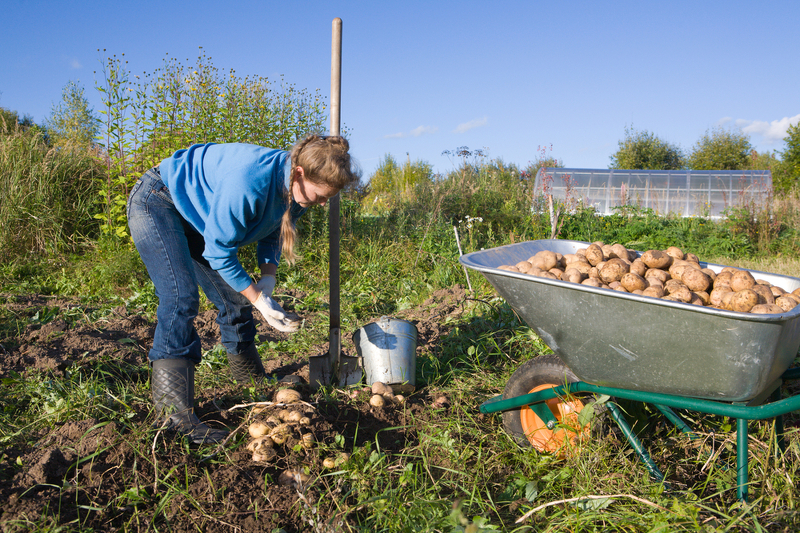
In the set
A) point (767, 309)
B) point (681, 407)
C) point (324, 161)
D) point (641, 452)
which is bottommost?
point (641, 452)

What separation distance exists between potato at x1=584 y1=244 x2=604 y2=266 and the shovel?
1266mm

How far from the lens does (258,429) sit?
6.44 feet

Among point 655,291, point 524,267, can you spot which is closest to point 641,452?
point 655,291

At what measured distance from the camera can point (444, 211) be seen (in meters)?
7.07

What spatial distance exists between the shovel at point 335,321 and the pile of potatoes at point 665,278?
110cm

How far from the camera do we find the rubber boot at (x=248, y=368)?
273cm

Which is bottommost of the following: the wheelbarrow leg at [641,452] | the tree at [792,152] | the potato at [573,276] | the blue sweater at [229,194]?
the wheelbarrow leg at [641,452]

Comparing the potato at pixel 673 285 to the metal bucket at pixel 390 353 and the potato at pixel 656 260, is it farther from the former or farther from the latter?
the metal bucket at pixel 390 353

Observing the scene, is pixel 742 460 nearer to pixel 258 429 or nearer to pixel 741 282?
pixel 741 282

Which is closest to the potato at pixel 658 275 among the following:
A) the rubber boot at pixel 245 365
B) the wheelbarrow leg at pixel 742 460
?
the wheelbarrow leg at pixel 742 460

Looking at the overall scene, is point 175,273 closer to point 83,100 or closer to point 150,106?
point 150,106

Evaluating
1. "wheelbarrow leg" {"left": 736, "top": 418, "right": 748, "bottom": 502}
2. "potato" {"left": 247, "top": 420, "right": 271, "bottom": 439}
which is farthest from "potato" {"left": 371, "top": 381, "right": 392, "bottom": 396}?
"wheelbarrow leg" {"left": 736, "top": 418, "right": 748, "bottom": 502}

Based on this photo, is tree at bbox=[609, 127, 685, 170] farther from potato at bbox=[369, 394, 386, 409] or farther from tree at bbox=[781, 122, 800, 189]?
potato at bbox=[369, 394, 386, 409]

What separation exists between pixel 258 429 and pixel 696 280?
5.98 feet
